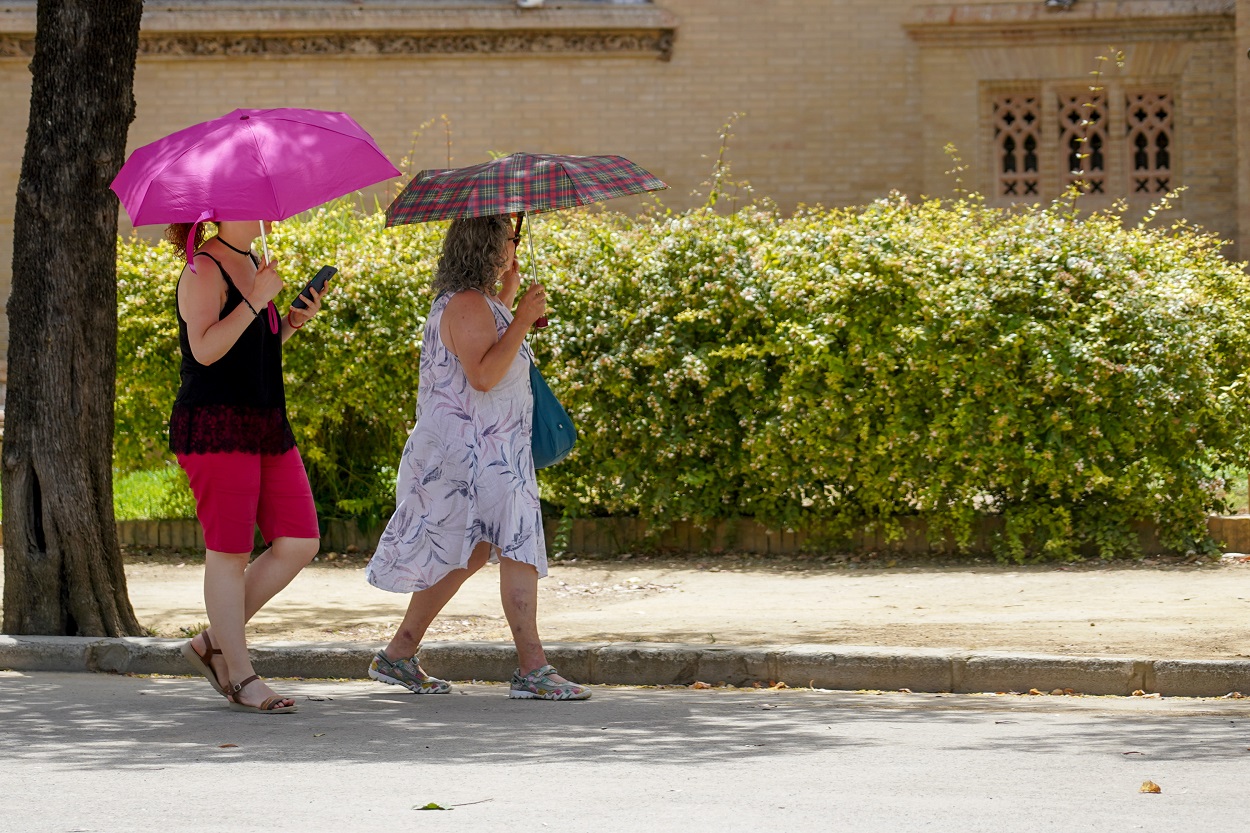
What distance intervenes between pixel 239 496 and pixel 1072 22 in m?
15.0

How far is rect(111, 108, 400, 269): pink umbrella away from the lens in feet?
19.9

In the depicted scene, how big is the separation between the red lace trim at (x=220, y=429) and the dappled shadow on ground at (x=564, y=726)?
3.38 feet

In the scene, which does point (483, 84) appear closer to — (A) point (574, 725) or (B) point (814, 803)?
(A) point (574, 725)

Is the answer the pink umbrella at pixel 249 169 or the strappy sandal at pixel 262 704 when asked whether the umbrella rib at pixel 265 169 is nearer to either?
the pink umbrella at pixel 249 169

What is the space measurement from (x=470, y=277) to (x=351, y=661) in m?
2.02

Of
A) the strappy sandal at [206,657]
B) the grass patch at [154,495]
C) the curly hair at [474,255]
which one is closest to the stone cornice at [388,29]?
the grass patch at [154,495]

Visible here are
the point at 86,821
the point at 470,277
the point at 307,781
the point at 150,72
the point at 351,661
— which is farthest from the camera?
the point at 150,72

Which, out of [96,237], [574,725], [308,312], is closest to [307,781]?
[574,725]

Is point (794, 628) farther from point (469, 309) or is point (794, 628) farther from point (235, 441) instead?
point (235, 441)

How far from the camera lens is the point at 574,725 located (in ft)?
20.1

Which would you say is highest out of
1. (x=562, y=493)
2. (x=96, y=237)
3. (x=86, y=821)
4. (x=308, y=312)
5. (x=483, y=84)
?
(x=483, y=84)

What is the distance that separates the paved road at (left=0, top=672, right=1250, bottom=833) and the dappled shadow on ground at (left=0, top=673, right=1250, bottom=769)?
0.02 m

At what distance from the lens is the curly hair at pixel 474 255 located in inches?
257

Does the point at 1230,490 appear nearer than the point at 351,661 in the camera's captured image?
No
